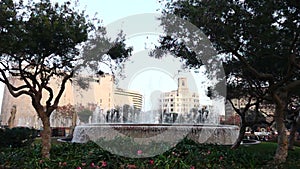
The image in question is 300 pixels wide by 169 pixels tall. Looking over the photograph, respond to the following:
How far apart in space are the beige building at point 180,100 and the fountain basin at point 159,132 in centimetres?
300

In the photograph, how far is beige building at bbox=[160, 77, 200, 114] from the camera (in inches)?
674

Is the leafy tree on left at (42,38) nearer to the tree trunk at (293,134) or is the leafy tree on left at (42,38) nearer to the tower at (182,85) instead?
the tower at (182,85)

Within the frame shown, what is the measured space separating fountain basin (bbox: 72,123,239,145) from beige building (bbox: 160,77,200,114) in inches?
118

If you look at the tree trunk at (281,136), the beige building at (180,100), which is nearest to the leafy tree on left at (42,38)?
the tree trunk at (281,136)

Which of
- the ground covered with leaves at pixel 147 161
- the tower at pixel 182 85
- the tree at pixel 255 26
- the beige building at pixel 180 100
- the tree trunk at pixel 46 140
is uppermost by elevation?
the tree at pixel 255 26

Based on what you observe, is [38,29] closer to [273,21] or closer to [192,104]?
[273,21]

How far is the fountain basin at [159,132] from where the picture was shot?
1230 centimetres

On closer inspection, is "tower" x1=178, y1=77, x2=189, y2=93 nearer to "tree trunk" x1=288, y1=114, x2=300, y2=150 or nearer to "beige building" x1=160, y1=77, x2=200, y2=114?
"beige building" x1=160, y1=77, x2=200, y2=114

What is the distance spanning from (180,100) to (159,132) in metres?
6.80

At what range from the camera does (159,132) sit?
41.1 feet

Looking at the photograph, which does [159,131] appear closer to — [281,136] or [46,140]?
[46,140]

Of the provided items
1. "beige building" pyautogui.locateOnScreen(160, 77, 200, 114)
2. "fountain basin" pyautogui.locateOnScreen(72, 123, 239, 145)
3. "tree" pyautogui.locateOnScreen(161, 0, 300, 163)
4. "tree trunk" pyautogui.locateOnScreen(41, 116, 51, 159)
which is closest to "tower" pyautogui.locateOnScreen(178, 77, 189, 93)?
"beige building" pyautogui.locateOnScreen(160, 77, 200, 114)

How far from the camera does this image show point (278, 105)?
26.2ft

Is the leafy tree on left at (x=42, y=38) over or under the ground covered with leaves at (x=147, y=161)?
over
